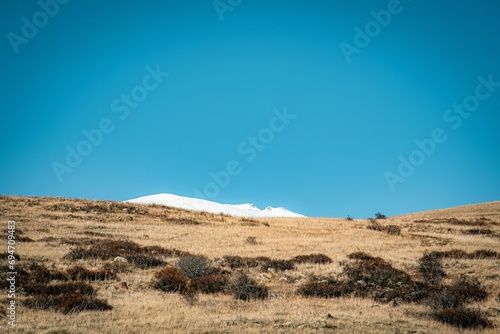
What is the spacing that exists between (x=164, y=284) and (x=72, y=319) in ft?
17.9

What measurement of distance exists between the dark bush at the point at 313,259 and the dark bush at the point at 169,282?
746 cm

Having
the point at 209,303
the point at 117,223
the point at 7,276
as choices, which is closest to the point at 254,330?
the point at 209,303

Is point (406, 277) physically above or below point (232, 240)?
below

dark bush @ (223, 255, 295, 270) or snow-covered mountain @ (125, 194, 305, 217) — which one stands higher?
snow-covered mountain @ (125, 194, 305, 217)

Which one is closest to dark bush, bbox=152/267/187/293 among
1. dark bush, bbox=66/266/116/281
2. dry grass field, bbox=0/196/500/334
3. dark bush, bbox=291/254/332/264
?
dry grass field, bbox=0/196/500/334

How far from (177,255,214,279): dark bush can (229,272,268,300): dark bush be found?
3006 millimetres

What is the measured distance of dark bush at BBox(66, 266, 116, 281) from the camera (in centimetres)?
1615

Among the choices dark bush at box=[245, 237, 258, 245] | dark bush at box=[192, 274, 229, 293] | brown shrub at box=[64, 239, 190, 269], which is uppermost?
dark bush at box=[245, 237, 258, 245]

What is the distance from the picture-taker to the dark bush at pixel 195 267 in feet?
58.3

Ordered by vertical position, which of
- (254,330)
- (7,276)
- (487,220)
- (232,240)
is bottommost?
(254,330)

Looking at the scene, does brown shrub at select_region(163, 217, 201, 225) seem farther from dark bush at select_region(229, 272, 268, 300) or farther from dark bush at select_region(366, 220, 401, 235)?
Answer: dark bush at select_region(229, 272, 268, 300)

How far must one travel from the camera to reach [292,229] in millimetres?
36281

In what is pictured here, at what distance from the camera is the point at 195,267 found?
1797 cm

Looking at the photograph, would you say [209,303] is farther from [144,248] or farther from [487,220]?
[487,220]
